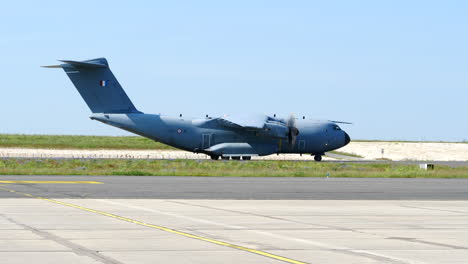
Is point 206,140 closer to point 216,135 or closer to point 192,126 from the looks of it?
point 216,135

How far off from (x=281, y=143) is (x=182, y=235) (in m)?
48.1

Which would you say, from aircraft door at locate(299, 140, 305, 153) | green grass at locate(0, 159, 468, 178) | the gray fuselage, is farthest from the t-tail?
aircraft door at locate(299, 140, 305, 153)

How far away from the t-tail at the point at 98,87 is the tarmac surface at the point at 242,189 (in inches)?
938

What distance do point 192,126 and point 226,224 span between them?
4397 cm

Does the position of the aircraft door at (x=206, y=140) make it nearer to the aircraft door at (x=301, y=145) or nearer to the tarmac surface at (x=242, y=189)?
the aircraft door at (x=301, y=145)

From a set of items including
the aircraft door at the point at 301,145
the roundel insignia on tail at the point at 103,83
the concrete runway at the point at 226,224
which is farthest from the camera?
the aircraft door at the point at 301,145

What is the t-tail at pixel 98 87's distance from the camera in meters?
61.3

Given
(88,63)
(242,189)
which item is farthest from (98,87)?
(242,189)

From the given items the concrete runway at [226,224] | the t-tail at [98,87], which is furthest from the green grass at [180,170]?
the t-tail at [98,87]

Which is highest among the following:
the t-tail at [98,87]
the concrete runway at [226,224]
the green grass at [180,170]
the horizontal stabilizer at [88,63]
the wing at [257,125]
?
the horizontal stabilizer at [88,63]

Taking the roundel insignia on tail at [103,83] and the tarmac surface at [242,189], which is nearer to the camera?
the tarmac surface at [242,189]

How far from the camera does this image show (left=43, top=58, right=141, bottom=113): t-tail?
6134 cm

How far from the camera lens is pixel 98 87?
61.6 m

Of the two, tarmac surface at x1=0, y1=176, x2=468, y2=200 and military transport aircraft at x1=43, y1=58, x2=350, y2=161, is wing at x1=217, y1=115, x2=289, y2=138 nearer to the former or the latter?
military transport aircraft at x1=43, y1=58, x2=350, y2=161
